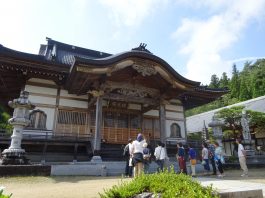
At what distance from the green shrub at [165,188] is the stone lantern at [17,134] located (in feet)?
21.5

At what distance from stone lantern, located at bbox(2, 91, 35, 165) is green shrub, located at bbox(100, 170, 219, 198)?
21.5ft

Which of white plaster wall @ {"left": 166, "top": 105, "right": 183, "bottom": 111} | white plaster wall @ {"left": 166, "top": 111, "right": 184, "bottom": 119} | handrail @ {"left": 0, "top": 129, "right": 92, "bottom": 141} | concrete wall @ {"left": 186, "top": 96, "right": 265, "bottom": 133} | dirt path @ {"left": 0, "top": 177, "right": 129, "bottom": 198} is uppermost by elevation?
concrete wall @ {"left": 186, "top": 96, "right": 265, "bottom": 133}

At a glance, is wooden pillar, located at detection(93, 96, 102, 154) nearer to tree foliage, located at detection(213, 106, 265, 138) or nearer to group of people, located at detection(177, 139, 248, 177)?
group of people, located at detection(177, 139, 248, 177)

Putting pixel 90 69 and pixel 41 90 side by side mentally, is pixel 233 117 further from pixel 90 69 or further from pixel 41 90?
pixel 41 90

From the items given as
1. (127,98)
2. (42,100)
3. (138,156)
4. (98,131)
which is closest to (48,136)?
(42,100)

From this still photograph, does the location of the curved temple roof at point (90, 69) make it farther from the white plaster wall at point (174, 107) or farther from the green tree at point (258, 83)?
the green tree at point (258, 83)

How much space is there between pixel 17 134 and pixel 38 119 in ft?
12.6

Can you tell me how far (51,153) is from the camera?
13148 millimetres

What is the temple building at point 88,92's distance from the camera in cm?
1223

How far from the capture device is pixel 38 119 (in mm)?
13484

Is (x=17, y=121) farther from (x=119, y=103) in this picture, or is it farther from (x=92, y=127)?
(x=119, y=103)

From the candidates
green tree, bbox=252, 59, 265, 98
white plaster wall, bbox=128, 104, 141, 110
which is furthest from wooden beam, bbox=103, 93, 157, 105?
green tree, bbox=252, 59, 265, 98

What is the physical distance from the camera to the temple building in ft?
40.1

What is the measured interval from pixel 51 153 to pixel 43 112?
238cm
